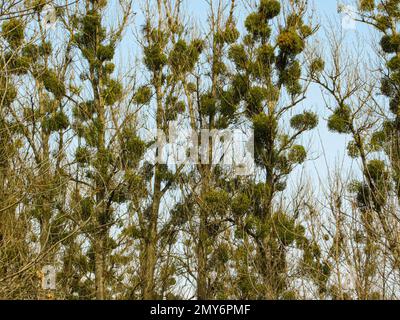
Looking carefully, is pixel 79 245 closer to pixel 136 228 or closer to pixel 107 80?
pixel 136 228

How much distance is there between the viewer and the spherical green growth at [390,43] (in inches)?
560

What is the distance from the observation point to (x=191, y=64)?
46.9 ft

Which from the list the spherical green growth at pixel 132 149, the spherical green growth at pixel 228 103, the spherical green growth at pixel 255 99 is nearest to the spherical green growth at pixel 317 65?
the spherical green growth at pixel 255 99

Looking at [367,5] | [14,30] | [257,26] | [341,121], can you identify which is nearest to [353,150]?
→ [341,121]

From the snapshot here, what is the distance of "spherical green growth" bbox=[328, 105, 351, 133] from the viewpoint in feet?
42.7

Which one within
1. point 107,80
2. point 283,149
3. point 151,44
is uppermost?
point 151,44

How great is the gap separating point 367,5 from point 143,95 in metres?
5.87

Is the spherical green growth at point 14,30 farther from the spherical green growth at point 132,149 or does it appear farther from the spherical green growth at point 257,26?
the spherical green growth at point 257,26

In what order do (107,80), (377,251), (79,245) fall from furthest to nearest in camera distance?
1. (107,80)
2. (79,245)
3. (377,251)

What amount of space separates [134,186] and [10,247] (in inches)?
244

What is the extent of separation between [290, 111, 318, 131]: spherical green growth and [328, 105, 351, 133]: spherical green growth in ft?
1.14

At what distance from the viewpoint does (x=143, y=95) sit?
44.3 feet

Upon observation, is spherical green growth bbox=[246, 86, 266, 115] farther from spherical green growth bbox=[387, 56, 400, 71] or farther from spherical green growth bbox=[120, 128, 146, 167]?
spherical green growth bbox=[387, 56, 400, 71]
